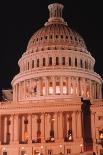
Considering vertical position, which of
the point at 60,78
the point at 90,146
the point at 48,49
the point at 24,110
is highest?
the point at 48,49

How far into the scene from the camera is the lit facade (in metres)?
106

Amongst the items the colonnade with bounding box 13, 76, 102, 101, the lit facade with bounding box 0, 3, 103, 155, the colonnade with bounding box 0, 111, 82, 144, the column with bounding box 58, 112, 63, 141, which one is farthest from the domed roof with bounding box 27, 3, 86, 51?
the column with bounding box 58, 112, 63, 141

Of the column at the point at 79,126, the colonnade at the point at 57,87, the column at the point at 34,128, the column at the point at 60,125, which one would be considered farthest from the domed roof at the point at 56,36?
the column at the point at 79,126

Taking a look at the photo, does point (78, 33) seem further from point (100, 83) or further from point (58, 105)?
point (58, 105)

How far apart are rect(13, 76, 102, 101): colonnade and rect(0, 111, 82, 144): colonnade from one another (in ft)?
62.7

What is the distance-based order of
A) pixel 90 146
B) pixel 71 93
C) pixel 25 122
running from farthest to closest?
pixel 71 93
pixel 25 122
pixel 90 146

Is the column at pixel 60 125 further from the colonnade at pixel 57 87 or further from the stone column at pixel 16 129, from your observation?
the colonnade at pixel 57 87

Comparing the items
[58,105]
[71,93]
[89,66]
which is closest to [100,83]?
[89,66]

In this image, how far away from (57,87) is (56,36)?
17.6 meters

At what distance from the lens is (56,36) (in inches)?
5492

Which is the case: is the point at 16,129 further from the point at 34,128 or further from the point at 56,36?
the point at 56,36

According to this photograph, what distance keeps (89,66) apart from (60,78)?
13.4m

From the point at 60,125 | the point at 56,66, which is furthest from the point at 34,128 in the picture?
the point at 56,66

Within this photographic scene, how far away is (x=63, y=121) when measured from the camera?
108062mm
